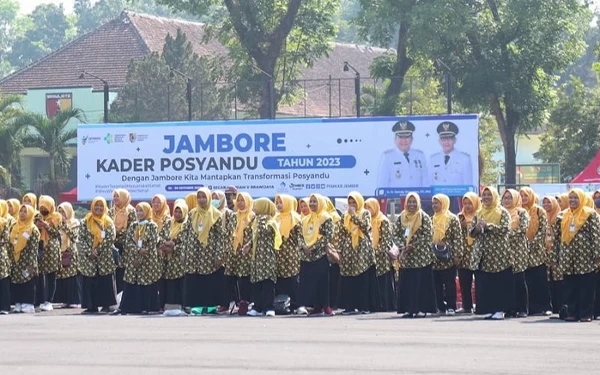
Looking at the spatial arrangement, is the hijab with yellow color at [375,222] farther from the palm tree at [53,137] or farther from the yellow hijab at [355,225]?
the palm tree at [53,137]

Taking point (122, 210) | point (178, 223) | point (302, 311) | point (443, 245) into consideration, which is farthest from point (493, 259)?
point (122, 210)

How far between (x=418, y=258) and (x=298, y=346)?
503cm

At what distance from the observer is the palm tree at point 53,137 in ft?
135

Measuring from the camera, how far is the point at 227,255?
20562 millimetres

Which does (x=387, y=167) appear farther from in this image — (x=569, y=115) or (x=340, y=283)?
(x=569, y=115)

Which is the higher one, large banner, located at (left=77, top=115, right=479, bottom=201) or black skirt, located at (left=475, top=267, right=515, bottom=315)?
large banner, located at (left=77, top=115, right=479, bottom=201)

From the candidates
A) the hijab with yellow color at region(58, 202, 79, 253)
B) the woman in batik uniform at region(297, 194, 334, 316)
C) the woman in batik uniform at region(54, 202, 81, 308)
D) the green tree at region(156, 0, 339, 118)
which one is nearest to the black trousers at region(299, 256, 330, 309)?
the woman in batik uniform at region(297, 194, 334, 316)

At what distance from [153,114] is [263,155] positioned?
14.6 meters

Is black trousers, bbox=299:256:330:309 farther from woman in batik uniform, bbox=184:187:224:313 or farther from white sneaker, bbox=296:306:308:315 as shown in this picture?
woman in batik uniform, bbox=184:187:224:313

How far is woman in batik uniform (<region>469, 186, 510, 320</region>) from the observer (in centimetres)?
1906

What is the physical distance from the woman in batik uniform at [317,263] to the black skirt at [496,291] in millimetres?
2250

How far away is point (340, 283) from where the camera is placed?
20.8 metres

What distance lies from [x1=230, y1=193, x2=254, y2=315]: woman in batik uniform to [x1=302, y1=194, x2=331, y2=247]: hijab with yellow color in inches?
30.3

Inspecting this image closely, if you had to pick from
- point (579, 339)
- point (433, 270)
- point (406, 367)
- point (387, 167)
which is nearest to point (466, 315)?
point (433, 270)
